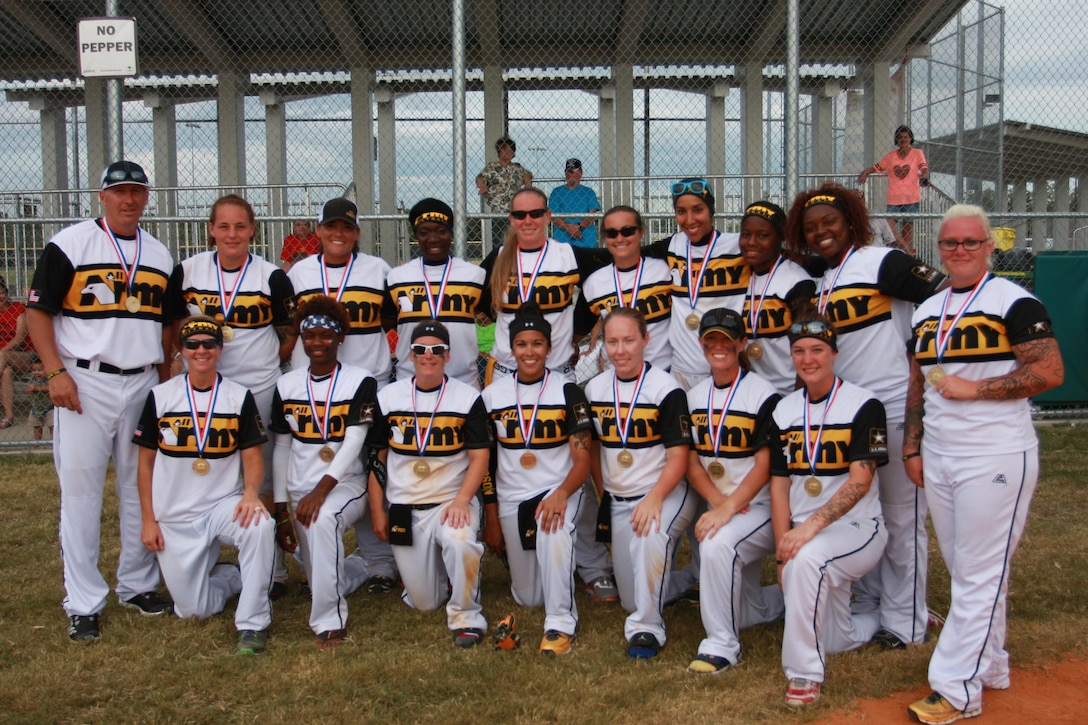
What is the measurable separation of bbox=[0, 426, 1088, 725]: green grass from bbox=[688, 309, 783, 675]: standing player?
151 mm

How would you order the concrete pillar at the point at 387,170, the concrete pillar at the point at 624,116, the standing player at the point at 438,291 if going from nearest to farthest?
the standing player at the point at 438,291 → the concrete pillar at the point at 387,170 → the concrete pillar at the point at 624,116

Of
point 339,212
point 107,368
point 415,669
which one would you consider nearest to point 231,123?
point 339,212

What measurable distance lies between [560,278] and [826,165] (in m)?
11.4

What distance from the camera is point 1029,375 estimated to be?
11.3 feet

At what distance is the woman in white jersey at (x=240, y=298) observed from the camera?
4.96m

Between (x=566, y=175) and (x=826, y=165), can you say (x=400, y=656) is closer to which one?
(x=566, y=175)

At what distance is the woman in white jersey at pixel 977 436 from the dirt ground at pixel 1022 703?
0.37ft

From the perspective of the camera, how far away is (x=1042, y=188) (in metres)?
14.6

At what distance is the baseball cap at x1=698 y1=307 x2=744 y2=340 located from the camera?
430 centimetres

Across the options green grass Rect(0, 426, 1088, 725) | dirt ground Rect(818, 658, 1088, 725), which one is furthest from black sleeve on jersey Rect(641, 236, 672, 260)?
dirt ground Rect(818, 658, 1088, 725)

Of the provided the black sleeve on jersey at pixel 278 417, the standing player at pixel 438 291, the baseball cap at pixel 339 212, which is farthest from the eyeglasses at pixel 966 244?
the black sleeve on jersey at pixel 278 417

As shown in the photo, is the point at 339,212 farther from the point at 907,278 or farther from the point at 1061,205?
the point at 1061,205

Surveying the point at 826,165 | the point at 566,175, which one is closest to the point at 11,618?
the point at 566,175

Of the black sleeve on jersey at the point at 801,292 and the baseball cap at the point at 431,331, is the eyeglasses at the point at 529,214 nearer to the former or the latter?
the baseball cap at the point at 431,331
